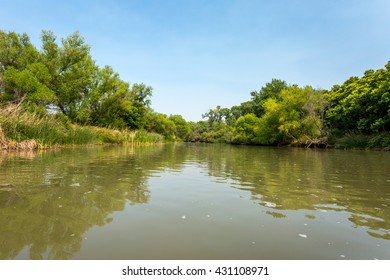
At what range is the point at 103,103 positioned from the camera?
31531mm

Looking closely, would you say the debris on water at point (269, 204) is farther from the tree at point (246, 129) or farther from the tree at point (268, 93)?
the tree at point (268, 93)

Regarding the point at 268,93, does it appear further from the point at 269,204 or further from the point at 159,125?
the point at 269,204

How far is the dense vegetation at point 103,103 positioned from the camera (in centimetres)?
2014

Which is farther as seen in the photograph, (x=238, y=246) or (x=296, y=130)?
(x=296, y=130)

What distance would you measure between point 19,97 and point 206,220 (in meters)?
21.7

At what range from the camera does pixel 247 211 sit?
415cm

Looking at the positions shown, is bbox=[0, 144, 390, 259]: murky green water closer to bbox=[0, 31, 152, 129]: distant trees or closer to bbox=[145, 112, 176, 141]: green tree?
bbox=[0, 31, 152, 129]: distant trees

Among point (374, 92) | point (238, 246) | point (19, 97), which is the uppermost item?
point (374, 92)

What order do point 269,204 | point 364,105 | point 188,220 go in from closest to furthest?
1. point 188,220
2. point 269,204
3. point 364,105

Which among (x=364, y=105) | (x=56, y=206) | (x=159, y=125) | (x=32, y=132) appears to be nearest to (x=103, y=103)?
(x=32, y=132)

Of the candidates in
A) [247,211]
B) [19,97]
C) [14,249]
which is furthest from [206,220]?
[19,97]

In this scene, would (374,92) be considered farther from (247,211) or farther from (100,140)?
(247,211)

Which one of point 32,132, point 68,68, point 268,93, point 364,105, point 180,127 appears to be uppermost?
point 268,93

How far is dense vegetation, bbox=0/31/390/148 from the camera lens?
20139mm
